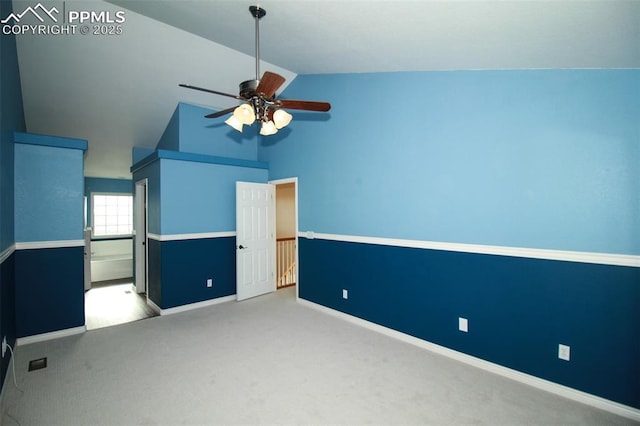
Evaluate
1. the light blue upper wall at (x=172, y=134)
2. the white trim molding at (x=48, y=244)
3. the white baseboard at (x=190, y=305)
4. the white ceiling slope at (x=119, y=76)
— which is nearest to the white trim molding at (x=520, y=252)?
the white baseboard at (x=190, y=305)

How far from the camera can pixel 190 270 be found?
A: 438 centimetres

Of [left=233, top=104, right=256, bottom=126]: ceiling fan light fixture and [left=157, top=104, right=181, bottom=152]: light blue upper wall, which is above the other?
[left=157, top=104, right=181, bottom=152]: light blue upper wall

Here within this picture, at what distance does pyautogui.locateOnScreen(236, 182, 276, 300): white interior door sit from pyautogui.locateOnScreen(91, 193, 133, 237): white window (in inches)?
201

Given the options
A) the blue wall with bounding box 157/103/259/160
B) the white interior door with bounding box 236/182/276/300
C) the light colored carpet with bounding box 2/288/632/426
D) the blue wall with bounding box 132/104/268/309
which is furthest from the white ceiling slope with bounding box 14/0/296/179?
the light colored carpet with bounding box 2/288/632/426

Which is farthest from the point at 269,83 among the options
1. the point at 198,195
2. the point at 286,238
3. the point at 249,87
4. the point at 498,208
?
the point at 286,238

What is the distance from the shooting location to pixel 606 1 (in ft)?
4.95

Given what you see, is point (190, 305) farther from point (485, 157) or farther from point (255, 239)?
point (485, 157)

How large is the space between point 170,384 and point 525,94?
3.90 meters

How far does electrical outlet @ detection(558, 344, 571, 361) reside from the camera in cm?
229

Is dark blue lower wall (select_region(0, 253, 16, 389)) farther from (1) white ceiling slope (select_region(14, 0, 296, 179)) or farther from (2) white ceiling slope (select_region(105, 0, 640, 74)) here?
(2) white ceiling slope (select_region(105, 0, 640, 74))

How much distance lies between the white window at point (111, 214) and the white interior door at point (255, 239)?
16.7ft

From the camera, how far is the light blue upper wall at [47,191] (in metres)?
3.16

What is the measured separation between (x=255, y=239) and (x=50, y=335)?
274 cm

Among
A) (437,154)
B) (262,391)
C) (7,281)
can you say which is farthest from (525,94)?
(7,281)
